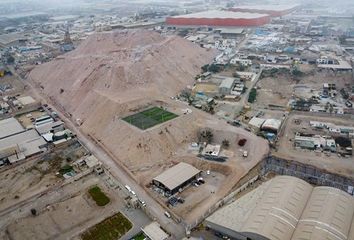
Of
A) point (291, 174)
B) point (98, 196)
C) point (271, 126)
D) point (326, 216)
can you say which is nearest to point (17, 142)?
point (98, 196)

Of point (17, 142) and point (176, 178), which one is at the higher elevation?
point (176, 178)

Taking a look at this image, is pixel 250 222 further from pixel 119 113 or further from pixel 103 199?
pixel 119 113

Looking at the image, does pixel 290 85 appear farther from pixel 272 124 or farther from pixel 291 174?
pixel 291 174

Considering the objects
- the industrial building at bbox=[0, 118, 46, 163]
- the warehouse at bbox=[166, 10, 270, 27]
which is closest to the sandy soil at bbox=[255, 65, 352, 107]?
the industrial building at bbox=[0, 118, 46, 163]

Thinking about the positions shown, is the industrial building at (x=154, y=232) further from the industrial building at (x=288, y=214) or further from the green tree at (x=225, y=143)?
the green tree at (x=225, y=143)

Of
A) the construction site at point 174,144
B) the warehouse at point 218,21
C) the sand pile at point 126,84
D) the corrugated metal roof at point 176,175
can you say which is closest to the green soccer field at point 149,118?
the construction site at point 174,144

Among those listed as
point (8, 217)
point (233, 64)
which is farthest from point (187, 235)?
point (233, 64)
